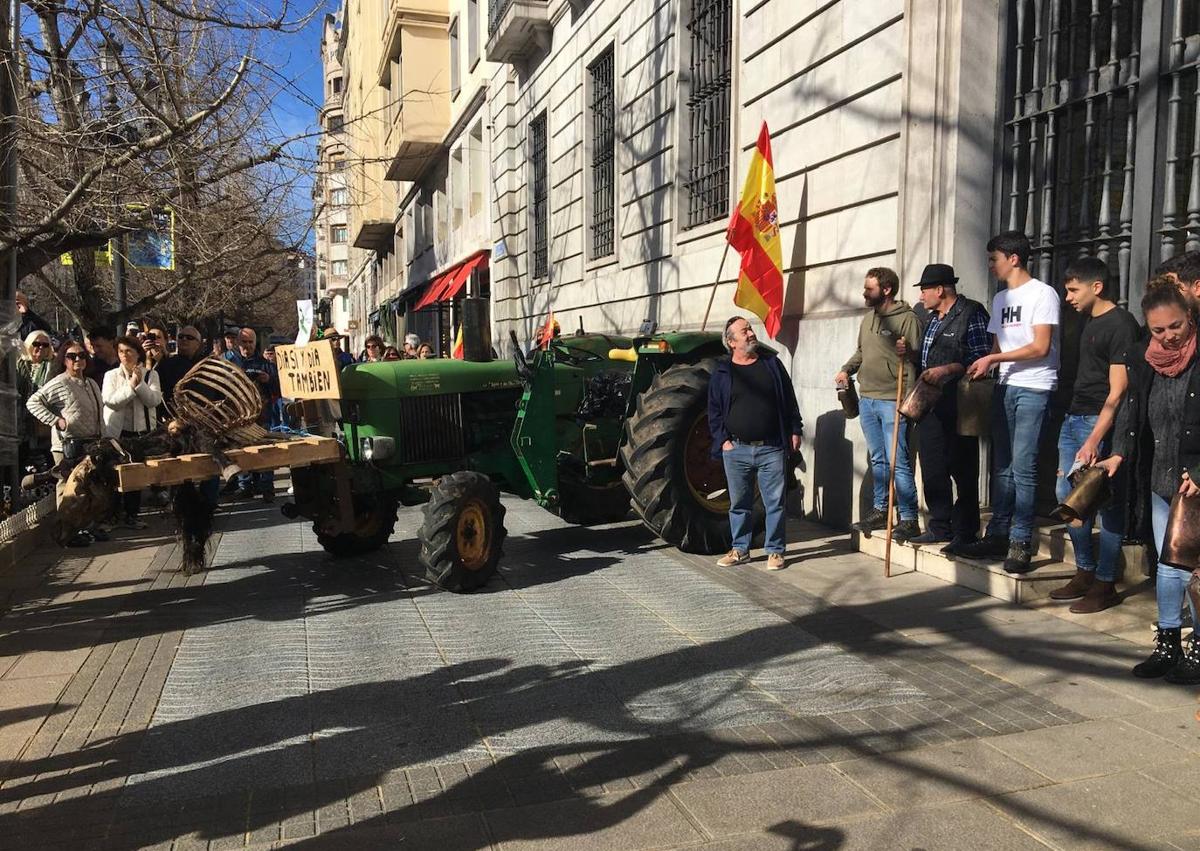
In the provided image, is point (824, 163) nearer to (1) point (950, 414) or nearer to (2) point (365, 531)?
(1) point (950, 414)

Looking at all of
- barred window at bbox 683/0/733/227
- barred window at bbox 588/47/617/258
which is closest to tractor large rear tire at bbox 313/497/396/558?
barred window at bbox 683/0/733/227

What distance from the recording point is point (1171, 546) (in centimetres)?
394

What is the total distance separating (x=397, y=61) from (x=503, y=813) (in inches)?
1055

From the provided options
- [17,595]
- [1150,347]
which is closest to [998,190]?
[1150,347]

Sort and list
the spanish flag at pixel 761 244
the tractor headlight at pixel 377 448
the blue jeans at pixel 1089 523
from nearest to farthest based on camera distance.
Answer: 1. the blue jeans at pixel 1089 523
2. the tractor headlight at pixel 377 448
3. the spanish flag at pixel 761 244

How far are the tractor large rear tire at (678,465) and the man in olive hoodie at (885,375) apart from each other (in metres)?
1.07

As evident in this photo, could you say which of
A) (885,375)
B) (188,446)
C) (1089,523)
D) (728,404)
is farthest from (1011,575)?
(188,446)

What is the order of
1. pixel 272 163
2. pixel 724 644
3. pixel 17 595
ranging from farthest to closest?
pixel 272 163 → pixel 17 595 → pixel 724 644

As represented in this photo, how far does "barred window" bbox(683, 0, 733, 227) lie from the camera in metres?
10.6

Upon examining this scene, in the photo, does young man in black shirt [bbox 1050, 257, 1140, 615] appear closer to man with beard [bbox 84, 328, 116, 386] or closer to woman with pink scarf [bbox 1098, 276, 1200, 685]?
woman with pink scarf [bbox 1098, 276, 1200, 685]

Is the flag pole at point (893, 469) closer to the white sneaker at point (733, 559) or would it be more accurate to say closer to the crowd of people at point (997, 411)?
the crowd of people at point (997, 411)

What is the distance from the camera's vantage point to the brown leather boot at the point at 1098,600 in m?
5.05

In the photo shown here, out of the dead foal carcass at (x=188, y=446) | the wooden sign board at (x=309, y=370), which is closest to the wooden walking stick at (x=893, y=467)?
the wooden sign board at (x=309, y=370)

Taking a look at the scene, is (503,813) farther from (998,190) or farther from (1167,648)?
(998,190)
